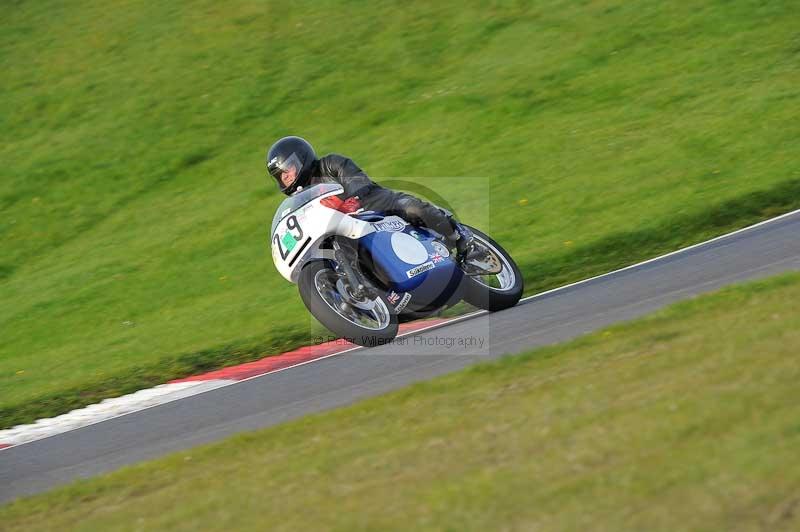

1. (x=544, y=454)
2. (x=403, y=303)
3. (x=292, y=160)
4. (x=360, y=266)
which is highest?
(x=292, y=160)

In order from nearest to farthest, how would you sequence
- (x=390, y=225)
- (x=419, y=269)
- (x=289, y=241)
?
(x=289, y=241) < (x=419, y=269) < (x=390, y=225)

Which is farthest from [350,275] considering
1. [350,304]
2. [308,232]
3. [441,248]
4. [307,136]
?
[307,136]

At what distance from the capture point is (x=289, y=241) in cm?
844

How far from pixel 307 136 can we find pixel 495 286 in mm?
11475

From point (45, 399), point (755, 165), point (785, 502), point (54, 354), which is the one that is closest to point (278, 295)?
point (54, 354)

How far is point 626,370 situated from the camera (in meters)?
6.01

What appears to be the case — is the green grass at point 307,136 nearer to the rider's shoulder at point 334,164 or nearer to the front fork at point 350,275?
the rider's shoulder at point 334,164

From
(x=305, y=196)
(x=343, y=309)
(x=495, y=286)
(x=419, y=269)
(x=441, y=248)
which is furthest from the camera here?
(x=495, y=286)

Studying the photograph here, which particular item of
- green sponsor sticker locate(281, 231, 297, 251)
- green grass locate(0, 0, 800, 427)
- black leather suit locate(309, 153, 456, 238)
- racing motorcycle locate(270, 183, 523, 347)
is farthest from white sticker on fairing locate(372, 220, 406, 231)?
green grass locate(0, 0, 800, 427)

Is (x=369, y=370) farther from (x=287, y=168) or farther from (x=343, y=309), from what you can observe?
(x=287, y=168)

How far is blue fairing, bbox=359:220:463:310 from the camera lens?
861 centimetres

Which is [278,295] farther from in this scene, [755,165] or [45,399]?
[755,165]

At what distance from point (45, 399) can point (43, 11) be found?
22233 mm

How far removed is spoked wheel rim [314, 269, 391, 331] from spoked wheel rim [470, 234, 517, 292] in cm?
135
